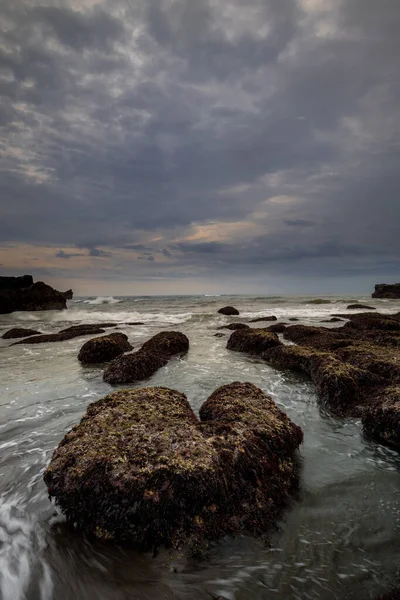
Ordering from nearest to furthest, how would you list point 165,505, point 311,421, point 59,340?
1. point 165,505
2. point 311,421
3. point 59,340

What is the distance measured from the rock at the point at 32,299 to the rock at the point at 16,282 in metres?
0.98

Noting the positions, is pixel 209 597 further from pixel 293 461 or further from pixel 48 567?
pixel 293 461

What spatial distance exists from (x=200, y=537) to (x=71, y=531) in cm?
128

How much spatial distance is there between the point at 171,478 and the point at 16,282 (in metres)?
47.2

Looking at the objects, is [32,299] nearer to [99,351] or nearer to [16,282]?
[16,282]

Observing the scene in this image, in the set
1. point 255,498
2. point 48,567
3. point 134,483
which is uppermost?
point 134,483

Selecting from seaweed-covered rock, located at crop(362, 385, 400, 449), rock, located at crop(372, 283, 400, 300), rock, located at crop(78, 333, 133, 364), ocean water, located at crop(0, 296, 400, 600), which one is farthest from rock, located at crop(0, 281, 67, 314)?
rock, located at crop(372, 283, 400, 300)

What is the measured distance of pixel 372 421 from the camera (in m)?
4.89

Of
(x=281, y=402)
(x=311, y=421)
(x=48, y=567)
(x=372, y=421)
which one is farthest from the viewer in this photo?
(x=281, y=402)

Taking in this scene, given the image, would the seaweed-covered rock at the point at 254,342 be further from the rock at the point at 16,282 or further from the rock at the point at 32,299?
the rock at the point at 16,282

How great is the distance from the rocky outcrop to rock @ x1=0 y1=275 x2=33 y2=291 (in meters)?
44.6

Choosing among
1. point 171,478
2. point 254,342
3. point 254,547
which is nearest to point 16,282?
point 254,342

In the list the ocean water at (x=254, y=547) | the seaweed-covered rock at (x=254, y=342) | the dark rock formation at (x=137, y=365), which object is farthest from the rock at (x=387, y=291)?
the ocean water at (x=254, y=547)

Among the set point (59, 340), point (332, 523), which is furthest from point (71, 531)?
point (59, 340)
